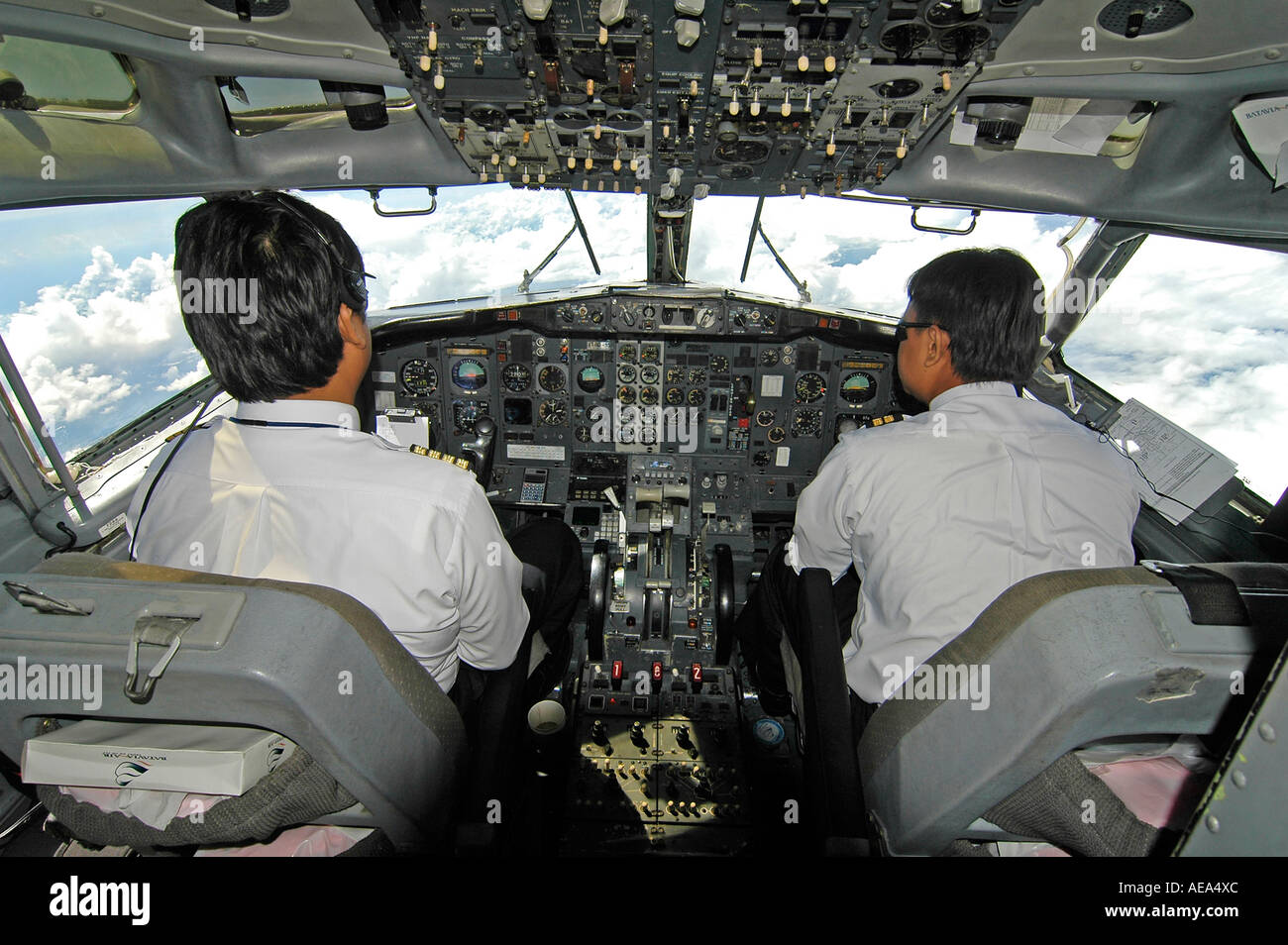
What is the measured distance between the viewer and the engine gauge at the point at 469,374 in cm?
371

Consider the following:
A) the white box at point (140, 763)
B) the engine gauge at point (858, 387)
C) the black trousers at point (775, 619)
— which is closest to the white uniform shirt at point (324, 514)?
the white box at point (140, 763)

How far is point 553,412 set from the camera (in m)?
3.84

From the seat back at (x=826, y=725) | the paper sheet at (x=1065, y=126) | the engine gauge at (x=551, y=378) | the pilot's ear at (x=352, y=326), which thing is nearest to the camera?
the pilot's ear at (x=352, y=326)

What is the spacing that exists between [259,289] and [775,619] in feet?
5.67

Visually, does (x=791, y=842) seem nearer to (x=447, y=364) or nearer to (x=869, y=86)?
(x=869, y=86)

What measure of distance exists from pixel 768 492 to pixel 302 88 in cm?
310

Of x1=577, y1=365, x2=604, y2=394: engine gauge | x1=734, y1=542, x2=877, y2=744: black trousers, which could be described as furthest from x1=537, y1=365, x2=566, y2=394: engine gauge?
x1=734, y1=542, x2=877, y2=744: black trousers

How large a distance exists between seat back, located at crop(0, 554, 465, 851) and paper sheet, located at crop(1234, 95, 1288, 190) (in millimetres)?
2765

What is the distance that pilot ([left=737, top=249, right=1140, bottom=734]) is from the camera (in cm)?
128

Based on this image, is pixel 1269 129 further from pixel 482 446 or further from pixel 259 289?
pixel 482 446

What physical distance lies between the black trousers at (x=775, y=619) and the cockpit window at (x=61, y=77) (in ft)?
9.08

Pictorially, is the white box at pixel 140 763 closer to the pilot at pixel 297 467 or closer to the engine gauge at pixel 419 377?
the pilot at pixel 297 467

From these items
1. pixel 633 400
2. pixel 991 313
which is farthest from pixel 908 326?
pixel 633 400
